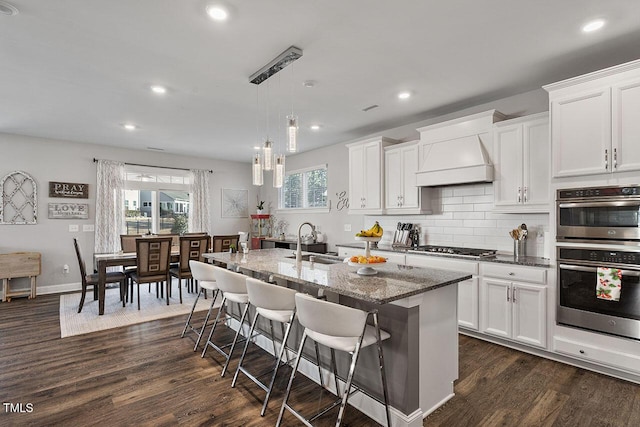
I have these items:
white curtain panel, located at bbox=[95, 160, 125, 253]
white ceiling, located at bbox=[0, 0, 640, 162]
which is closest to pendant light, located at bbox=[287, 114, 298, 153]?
white ceiling, located at bbox=[0, 0, 640, 162]

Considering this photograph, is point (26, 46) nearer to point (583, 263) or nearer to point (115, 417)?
point (115, 417)

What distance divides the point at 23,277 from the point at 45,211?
3.71ft

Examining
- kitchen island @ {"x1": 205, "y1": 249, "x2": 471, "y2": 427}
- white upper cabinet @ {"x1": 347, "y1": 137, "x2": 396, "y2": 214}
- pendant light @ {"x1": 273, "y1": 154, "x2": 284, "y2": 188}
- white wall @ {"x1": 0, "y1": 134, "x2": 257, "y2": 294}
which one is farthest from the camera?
white wall @ {"x1": 0, "y1": 134, "x2": 257, "y2": 294}

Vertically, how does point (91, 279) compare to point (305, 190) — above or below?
below

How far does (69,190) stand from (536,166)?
280 inches

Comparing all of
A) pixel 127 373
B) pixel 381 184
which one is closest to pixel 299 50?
pixel 381 184

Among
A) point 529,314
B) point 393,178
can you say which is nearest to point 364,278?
point 529,314

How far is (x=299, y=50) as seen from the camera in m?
2.58

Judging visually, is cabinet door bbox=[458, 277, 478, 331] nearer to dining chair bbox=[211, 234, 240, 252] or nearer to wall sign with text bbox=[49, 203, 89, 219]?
dining chair bbox=[211, 234, 240, 252]

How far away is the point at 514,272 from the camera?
10.1 feet

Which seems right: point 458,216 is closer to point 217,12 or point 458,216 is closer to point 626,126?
point 626,126

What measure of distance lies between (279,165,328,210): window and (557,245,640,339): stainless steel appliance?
156 inches

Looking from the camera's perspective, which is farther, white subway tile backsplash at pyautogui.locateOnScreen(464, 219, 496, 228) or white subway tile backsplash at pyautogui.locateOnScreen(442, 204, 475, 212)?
white subway tile backsplash at pyautogui.locateOnScreen(442, 204, 475, 212)

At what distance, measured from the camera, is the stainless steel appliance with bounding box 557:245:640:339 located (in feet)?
8.14
